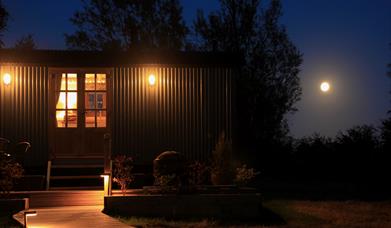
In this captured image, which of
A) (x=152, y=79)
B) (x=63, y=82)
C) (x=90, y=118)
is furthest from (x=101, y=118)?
(x=152, y=79)

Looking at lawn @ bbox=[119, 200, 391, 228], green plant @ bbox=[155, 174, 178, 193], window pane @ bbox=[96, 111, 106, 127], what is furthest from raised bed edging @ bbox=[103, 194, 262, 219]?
window pane @ bbox=[96, 111, 106, 127]

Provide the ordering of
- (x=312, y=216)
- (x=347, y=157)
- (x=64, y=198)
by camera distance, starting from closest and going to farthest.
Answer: (x=312, y=216)
(x=64, y=198)
(x=347, y=157)

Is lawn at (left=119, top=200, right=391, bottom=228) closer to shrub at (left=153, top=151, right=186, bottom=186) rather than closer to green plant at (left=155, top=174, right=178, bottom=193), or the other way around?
green plant at (left=155, top=174, right=178, bottom=193)

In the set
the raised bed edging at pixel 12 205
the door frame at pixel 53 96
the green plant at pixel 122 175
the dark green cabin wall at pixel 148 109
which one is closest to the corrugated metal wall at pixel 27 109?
the dark green cabin wall at pixel 148 109

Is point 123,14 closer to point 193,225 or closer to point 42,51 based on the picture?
A: point 42,51

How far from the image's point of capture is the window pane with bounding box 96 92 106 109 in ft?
49.1

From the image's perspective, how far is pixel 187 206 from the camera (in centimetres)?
1238

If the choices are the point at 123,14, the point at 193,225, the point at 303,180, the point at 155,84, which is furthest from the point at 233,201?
the point at 123,14

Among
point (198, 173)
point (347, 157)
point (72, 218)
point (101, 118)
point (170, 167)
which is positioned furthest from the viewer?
point (347, 157)

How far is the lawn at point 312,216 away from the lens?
11586 mm

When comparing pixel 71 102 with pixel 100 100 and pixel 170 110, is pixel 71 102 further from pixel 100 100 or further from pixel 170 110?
pixel 170 110

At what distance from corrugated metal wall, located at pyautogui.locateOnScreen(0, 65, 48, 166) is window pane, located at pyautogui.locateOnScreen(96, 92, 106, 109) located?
1152mm

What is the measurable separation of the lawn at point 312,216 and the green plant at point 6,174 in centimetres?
253

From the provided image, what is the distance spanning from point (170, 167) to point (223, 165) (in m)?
1.12
